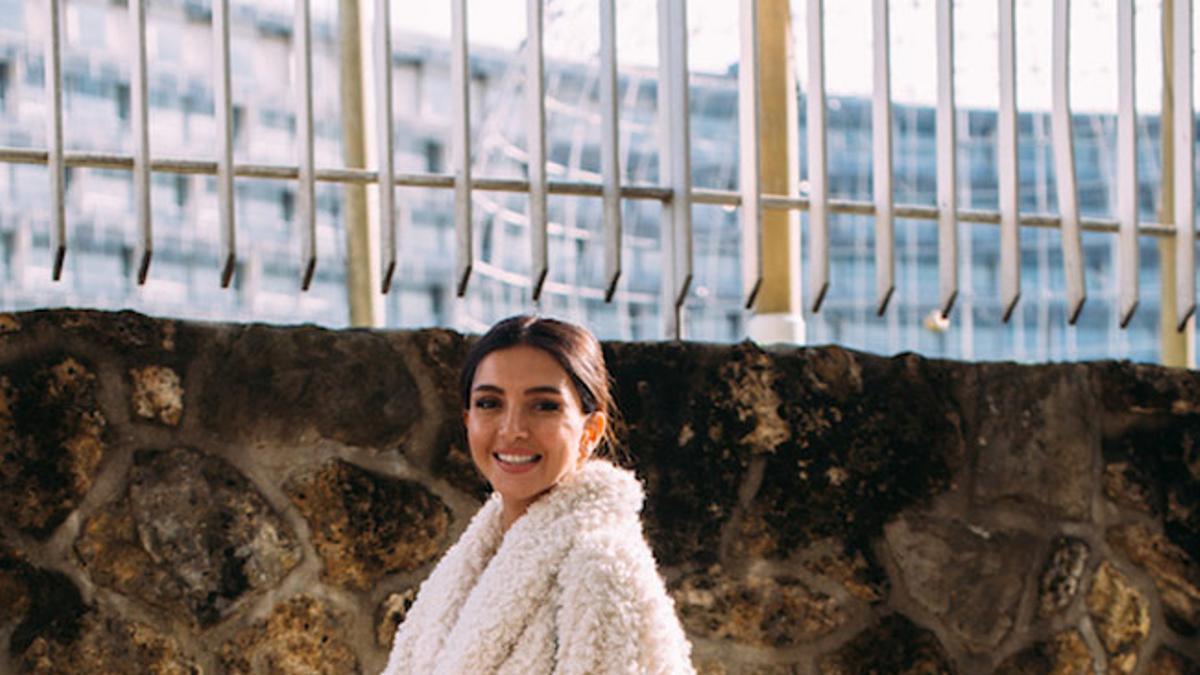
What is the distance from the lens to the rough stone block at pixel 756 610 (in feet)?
11.2

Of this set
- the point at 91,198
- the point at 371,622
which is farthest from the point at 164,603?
the point at 91,198

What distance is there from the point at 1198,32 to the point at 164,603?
2.70 meters

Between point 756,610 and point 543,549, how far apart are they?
1.43m

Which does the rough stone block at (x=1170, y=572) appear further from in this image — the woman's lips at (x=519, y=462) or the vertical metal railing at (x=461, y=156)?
the woman's lips at (x=519, y=462)

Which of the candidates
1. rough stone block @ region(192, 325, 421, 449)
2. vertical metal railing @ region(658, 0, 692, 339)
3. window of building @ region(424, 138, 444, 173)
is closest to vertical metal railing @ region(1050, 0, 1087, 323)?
vertical metal railing @ region(658, 0, 692, 339)

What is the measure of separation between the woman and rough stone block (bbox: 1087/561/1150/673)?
182 cm

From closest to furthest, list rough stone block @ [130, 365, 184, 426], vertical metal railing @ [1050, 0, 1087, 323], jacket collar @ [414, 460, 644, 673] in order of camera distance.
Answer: jacket collar @ [414, 460, 644, 673] < rough stone block @ [130, 365, 184, 426] < vertical metal railing @ [1050, 0, 1087, 323]

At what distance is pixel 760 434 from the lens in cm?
349

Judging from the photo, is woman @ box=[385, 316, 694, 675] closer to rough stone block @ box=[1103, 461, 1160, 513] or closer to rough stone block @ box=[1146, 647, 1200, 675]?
rough stone block @ box=[1103, 461, 1160, 513]

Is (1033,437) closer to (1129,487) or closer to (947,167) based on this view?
(1129,487)

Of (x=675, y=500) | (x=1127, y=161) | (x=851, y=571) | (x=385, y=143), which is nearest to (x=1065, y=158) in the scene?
(x=1127, y=161)

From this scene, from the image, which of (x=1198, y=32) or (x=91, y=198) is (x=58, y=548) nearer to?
(x=1198, y=32)

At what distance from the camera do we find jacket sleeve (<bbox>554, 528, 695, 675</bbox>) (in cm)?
196

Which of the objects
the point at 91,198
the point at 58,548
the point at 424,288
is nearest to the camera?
the point at 58,548
